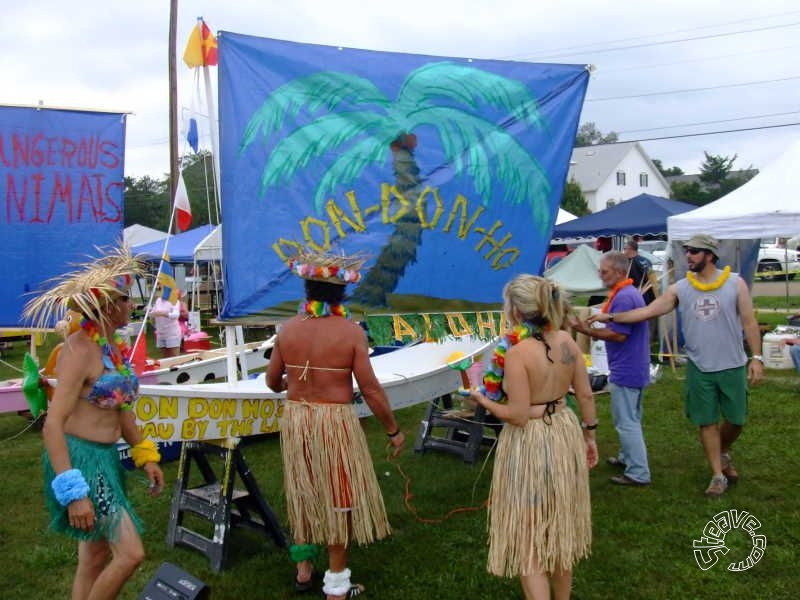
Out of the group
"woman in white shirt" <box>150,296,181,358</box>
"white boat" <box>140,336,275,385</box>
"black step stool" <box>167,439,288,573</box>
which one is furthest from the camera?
"woman in white shirt" <box>150,296,181,358</box>

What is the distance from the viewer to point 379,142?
4.73 metres

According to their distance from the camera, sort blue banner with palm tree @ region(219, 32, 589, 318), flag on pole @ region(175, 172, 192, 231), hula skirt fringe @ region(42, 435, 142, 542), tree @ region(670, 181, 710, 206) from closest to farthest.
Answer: hula skirt fringe @ region(42, 435, 142, 542)
blue banner with palm tree @ region(219, 32, 589, 318)
flag on pole @ region(175, 172, 192, 231)
tree @ region(670, 181, 710, 206)

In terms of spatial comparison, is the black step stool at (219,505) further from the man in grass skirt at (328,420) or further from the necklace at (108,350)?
the necklace at (108,350)

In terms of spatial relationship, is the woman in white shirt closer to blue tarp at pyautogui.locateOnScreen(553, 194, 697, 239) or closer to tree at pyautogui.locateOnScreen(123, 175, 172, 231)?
blue tarp at pyautogui.locateOnScreen(553, 194, 697, 239)

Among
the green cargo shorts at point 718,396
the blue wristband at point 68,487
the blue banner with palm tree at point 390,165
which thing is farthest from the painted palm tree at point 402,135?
the blue wristband at point 68,487

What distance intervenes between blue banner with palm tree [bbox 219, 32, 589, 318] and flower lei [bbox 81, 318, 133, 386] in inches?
50.2

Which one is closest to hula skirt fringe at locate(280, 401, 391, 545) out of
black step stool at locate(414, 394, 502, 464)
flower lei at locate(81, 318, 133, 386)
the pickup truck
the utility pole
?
flower lei at locate(81, 318, 133, 386)

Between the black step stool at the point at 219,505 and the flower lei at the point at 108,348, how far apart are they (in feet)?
4.09

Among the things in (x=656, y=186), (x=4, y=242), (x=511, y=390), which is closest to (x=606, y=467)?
(x=511, y=390)

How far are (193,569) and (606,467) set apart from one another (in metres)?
3.23

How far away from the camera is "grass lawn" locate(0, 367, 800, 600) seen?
3805 mm

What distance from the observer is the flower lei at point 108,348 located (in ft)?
9.57

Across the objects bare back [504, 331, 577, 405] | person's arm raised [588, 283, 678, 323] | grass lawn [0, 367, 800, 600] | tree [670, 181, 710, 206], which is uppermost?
tree [670, 181, 710, 206]

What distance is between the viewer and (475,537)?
4.45m
